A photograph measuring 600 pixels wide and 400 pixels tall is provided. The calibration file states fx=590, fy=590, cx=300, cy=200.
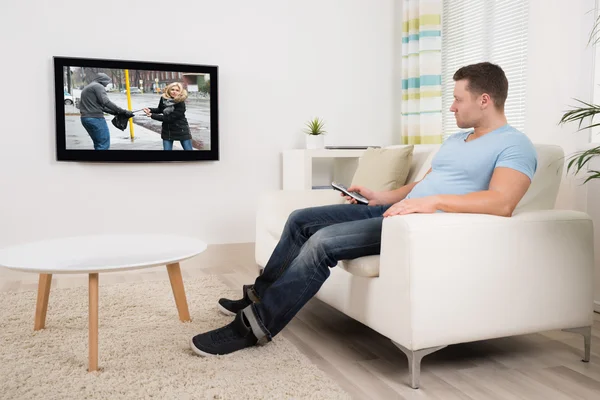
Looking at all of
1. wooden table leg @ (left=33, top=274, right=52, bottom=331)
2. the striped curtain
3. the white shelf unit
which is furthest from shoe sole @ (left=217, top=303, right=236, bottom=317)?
the striped curtain

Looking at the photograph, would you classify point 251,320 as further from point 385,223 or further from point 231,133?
point 231,133

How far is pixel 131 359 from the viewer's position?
2135mm

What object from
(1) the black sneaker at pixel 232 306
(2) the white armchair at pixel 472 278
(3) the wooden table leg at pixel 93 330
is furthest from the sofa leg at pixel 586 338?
(3) the wooden table leg at pixel 93 330

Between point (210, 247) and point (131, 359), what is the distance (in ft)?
7.22

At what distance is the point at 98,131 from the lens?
3957 millimetres

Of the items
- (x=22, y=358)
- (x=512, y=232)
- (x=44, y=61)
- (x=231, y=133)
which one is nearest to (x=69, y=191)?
(x=44, y=61)

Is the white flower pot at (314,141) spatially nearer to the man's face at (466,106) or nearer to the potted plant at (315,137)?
the potted plant at (315,137)

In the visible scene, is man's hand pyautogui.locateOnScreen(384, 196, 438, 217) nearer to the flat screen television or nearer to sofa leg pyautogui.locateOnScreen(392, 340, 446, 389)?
sofa leg pyautogui.locateOnScreen(392, 340, 446, 389)

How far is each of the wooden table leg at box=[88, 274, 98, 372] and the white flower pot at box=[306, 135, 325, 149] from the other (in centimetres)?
247

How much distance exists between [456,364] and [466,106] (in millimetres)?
940

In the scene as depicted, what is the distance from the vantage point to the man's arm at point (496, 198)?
195cm

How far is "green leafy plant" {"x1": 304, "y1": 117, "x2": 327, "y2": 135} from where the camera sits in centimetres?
433

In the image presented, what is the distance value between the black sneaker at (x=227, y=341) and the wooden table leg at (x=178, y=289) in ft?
1.42

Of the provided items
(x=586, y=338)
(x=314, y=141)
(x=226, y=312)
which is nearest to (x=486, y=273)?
(x=586, y=338)
